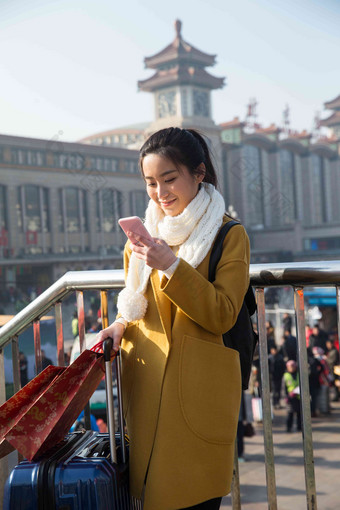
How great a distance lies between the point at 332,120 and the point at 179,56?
18540 millimetres

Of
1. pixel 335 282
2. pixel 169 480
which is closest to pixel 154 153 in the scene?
pixel 335 282

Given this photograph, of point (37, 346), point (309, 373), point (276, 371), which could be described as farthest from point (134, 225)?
point (276, 371)

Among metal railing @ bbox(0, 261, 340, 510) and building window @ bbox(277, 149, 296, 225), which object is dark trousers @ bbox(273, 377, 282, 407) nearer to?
metal railing @ bbox(0, 261, 340, 510)

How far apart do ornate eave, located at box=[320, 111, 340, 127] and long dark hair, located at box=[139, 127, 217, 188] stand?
59555 millimetres

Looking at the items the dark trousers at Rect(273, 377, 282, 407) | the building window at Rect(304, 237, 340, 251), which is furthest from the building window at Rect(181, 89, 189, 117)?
the dark trousers at Rect(273, 377, 282, 407)

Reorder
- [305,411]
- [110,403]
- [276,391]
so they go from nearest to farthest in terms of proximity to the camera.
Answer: [110,403], [305,411], [276,391]

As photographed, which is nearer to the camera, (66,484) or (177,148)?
(66,484)

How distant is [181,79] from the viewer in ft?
153

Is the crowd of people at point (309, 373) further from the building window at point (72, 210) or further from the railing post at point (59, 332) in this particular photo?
the building window at point (72, 210)

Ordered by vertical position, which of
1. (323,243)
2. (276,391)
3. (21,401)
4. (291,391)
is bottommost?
(276,391)

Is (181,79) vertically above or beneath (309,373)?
above

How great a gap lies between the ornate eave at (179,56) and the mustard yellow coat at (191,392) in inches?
1903

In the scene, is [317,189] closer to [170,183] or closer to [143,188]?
[143,188]

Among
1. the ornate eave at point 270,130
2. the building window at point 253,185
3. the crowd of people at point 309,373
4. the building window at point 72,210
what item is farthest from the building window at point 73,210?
the crowd of people at point 309,373
